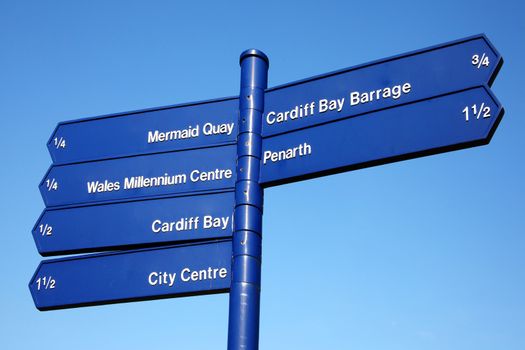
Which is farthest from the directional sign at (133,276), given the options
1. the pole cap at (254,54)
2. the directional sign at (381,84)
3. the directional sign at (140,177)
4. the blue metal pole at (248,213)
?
the pole cap at (254,54)

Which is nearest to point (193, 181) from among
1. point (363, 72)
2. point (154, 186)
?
point (154, 186)

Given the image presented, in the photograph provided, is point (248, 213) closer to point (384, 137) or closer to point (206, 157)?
point (206, 157)

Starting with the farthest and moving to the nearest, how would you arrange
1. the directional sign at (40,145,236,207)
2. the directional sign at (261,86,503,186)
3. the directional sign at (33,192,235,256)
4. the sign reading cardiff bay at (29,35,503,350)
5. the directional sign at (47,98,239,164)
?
the directional sign at (47,98,239,164) → the directional sign at (40,145,236,207) → the directional sign at (33,192,235,256) → the sign reading cardiff bay at (29,35,503,350) → the directional sign at (261,86,503,186)

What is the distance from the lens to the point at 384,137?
3.90m

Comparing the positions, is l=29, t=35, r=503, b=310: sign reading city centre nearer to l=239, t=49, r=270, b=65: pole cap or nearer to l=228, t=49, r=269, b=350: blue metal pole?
l=228, t=49, r=269, b=350: blue metal pole

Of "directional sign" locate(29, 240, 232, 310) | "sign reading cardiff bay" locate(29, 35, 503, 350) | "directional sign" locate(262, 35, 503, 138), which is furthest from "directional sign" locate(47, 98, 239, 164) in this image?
"directional sign" locate(29, 240, 232, 310)

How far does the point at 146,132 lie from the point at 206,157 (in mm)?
572

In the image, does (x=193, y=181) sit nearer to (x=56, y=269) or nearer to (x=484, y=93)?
(x=56, y=269)

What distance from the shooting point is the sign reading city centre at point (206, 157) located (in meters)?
3.86

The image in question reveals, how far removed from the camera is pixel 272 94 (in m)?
4.42

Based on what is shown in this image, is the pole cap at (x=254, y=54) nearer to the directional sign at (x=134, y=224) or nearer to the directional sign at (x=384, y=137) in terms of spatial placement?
the directional sign at (x=384, y=137)

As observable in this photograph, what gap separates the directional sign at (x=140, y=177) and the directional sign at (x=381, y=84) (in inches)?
16.5

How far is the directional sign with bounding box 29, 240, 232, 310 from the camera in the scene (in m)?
3.96

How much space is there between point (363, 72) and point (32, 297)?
269cm
